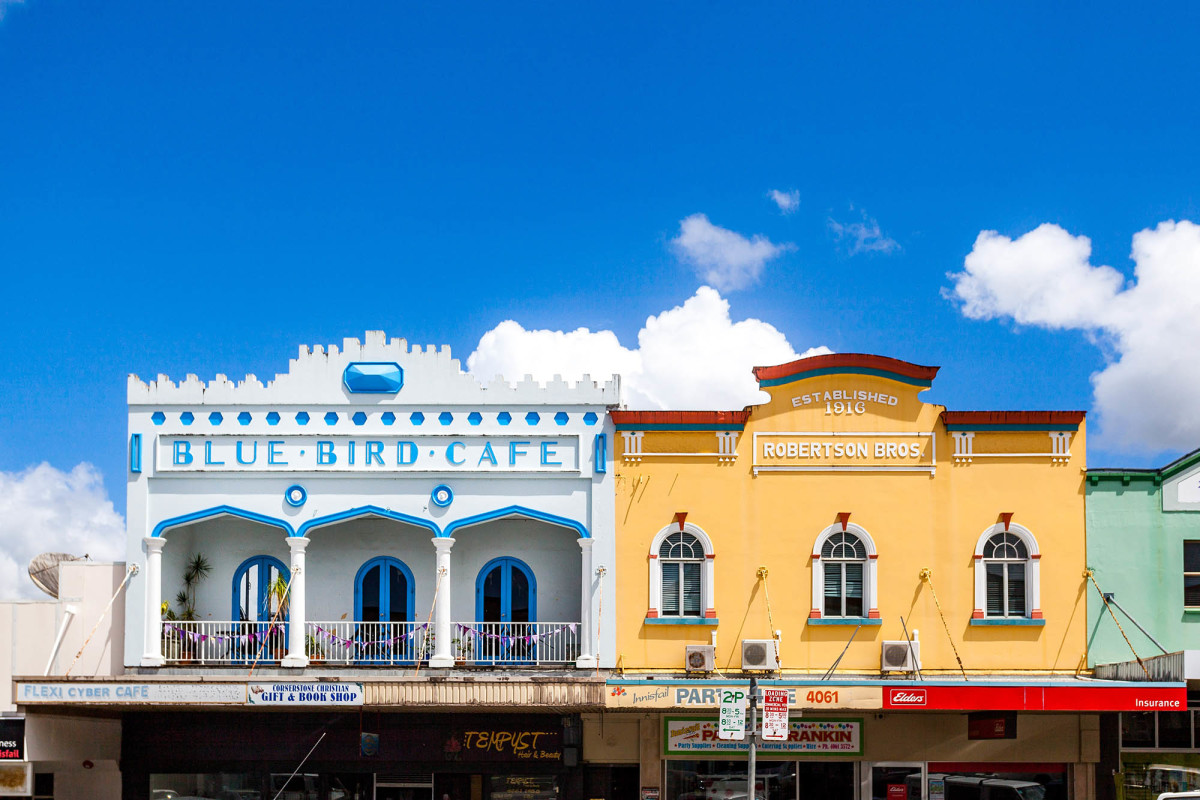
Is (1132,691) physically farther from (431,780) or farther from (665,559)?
(431,780)

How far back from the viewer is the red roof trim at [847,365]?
2442 cm

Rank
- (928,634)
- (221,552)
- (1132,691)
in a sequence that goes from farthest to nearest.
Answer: (221,552) < (928,634) < (1132,691)

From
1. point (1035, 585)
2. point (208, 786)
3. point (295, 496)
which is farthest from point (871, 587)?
point (208, 786)

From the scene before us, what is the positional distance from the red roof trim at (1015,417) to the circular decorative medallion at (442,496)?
9.87 meters

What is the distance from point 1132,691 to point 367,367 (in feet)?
50.5

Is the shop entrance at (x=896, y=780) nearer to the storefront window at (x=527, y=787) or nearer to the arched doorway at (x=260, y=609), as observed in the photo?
the storefront window at (x=527, y=787)

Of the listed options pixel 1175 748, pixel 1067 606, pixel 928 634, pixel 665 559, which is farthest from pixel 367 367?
pixel 1175 748

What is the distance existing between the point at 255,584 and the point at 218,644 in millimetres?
1496

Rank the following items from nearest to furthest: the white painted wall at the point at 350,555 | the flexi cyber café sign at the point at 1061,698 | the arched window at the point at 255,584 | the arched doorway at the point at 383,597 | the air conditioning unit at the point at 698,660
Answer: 1. the flexi cyber café sign at the point at 1061,698
2. the air conditioning unit at the point at 698,660
3. the arched doorway at the point at 383,597
4. the white painted wall at the point at 350,555
5. the arched window at the point at 255,584

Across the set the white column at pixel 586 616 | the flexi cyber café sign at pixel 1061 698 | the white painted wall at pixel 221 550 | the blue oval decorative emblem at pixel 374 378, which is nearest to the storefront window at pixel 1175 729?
the flexi cyber café sign at pixel 1061 698

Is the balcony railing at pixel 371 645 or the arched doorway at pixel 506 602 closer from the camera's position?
the balcony railing at pixel 371 645

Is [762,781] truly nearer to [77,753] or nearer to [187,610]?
[187,610]

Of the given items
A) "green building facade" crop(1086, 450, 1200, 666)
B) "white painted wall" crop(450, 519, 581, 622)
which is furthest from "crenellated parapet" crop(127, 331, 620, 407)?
"green building facade" crop(1086, 450, 1200, 666)

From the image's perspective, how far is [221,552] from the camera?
2581 cm
